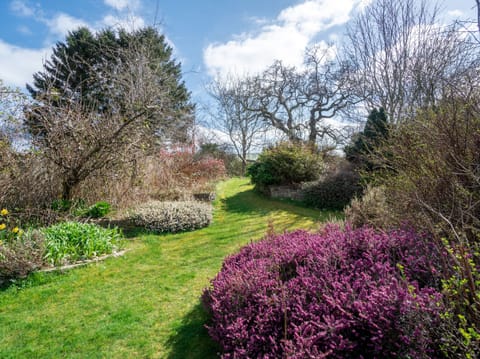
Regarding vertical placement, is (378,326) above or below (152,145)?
below

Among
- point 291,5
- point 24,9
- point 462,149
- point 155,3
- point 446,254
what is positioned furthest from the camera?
point 291,5

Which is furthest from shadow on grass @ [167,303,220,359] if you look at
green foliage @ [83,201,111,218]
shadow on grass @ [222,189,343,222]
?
shadow on grass @ [222,189,343,222]

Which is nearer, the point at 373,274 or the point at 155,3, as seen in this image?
the point at 373,274

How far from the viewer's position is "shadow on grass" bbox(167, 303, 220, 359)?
210 centimetres

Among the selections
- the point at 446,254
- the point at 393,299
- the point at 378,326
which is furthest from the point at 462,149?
the point at 378,326

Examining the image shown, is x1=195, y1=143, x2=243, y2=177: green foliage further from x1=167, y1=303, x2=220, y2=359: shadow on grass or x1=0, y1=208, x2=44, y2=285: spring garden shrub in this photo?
x1=167, y1=303, x2=220, y2=359: shadow on grass

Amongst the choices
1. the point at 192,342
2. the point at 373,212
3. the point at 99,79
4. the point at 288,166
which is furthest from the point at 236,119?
the point at 192,342

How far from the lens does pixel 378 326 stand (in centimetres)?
138

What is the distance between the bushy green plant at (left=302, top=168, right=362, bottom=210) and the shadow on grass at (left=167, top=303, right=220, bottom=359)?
6.10m

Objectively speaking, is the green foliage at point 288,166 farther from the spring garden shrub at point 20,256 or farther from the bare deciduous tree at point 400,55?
the spring garden shrub at point 20,256

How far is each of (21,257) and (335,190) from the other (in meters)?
7.58

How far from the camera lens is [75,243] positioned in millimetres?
4141

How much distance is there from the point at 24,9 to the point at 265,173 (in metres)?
Answer: 8.30

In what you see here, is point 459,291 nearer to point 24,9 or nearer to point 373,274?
point 373,274
